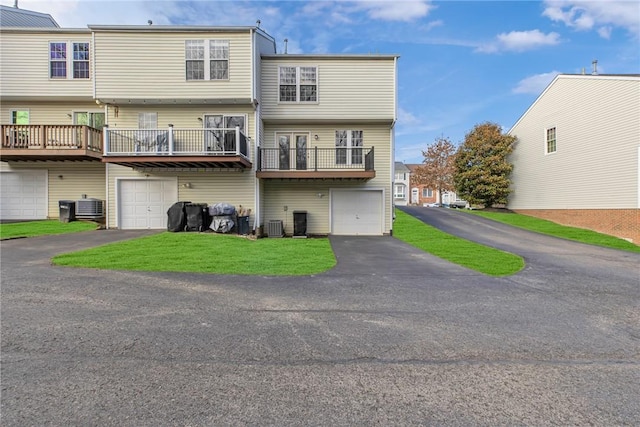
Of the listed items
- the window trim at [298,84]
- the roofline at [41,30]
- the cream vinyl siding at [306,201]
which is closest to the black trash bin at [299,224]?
the cream vinyl siding at [306,201]

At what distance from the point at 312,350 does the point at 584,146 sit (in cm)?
1981

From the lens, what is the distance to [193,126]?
44.1ft

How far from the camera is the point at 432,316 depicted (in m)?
4.29

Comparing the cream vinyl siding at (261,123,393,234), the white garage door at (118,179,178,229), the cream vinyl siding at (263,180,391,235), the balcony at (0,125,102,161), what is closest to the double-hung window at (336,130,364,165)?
the cream vinyl siding at (261,123,393,234)

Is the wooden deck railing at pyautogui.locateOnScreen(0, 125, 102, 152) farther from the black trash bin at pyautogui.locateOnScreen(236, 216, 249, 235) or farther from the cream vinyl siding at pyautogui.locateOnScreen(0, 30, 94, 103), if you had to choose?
the black trash bin at pyautogui.locateOnScreen(236, 216, 249, 235)

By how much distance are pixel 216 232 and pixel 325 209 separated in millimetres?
5113

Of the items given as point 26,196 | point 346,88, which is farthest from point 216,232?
point 26,196

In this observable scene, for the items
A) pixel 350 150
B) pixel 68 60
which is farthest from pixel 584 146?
pixel 68 60

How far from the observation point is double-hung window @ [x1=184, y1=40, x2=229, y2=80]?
13.0 m

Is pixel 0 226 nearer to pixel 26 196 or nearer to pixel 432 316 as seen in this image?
pixel 26 196

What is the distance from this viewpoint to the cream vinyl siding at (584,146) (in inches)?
555

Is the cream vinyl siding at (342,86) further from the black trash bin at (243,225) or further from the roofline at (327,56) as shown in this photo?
the black trash bin at (243,225)

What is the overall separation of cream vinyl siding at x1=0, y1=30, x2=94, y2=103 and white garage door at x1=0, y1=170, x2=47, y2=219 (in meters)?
3.49

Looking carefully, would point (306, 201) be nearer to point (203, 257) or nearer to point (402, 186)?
point (203, 257)
